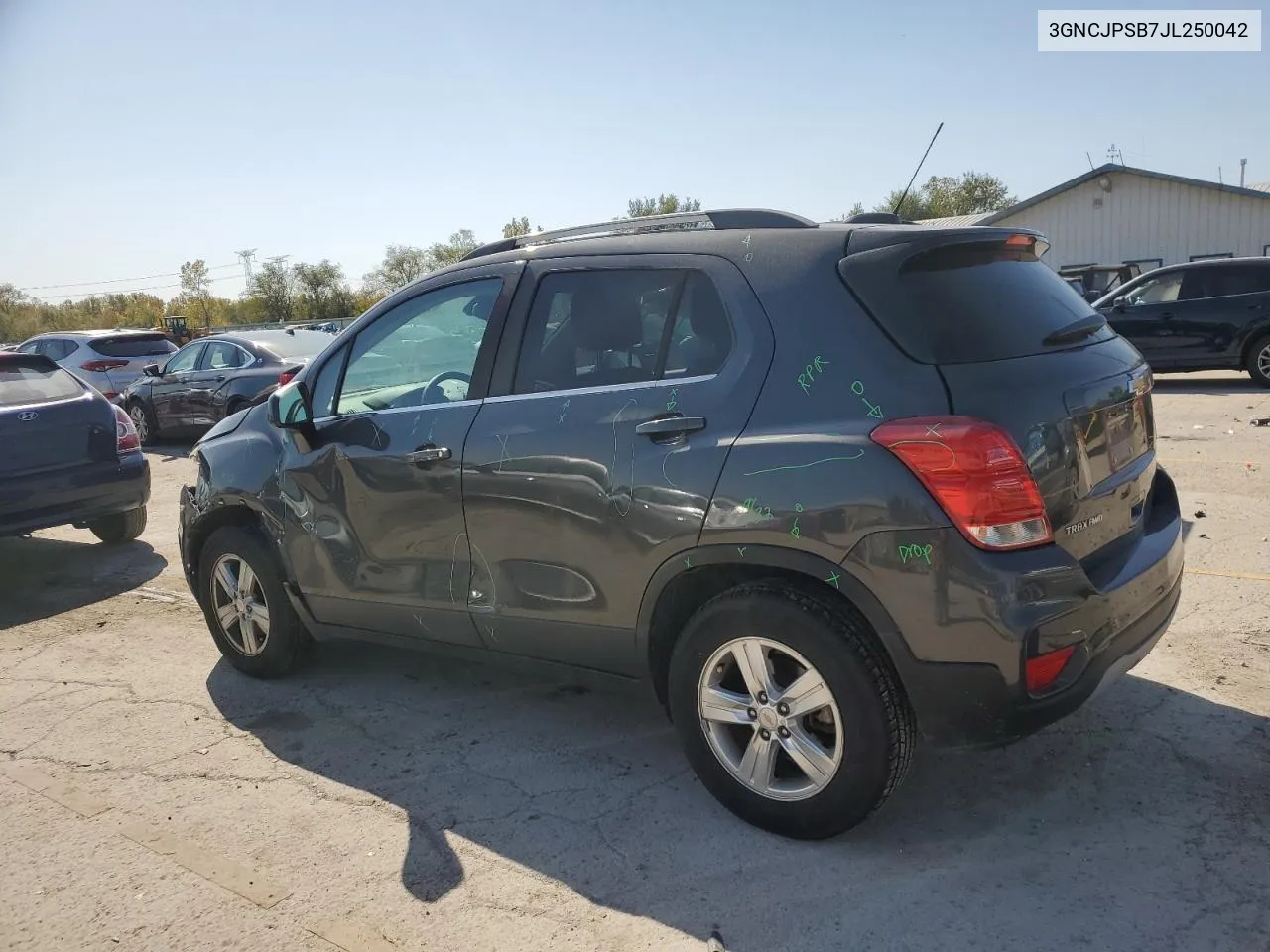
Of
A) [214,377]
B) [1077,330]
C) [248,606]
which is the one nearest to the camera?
[1077,330]

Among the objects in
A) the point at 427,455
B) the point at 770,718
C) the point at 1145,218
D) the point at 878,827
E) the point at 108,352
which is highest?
the point at 1145,218

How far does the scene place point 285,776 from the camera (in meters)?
3.79

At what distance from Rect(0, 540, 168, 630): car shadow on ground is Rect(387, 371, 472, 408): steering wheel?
3761 mm

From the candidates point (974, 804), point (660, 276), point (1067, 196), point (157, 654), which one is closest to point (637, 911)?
point (974, 804)

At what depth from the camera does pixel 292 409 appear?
429 cm

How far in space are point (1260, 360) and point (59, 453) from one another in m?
13.5

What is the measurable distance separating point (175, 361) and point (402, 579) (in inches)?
451

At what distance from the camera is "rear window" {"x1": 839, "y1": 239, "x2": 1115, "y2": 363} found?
279 cm

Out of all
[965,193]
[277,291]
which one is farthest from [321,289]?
[965,193]

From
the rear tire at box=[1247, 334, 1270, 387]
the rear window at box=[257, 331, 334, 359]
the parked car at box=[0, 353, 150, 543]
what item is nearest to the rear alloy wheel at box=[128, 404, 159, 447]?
the rear window at box=[257, 331, 334, 359]

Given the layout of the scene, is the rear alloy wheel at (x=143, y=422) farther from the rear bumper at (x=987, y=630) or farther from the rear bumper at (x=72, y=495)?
the rear bumper at (x=987, y=630)

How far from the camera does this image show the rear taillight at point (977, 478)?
2564 millimetres

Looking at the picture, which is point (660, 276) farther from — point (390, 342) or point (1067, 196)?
point (1067, 196)

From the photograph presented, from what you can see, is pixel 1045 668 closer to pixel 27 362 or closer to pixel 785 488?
pixel 785 488
